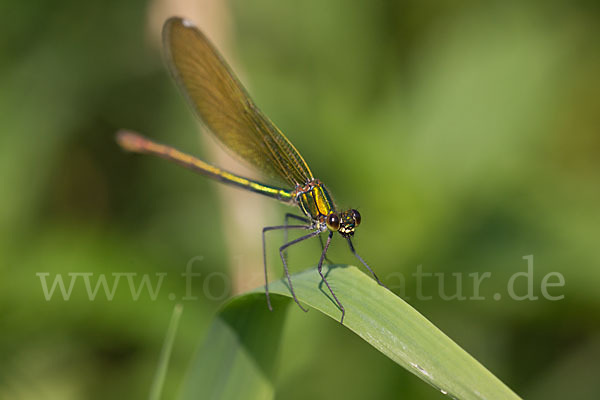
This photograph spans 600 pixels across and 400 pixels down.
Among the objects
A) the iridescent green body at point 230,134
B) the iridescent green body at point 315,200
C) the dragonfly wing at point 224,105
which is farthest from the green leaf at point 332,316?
the dragonfly wing at point 224,105

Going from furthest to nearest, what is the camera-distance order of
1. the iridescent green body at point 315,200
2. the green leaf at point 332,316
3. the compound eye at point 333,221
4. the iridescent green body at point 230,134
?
the iridescent green body at point 230,134
the iridescent green body at point 315,200
the compound eye at point 333,221
the green leaf at point 332,316

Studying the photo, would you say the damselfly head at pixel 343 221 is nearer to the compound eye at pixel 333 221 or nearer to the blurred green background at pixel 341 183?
the compound eye at pixel 333 221

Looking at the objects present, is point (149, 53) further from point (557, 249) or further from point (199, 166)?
point (557, 249)

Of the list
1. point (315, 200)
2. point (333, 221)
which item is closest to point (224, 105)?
point (315, 200)

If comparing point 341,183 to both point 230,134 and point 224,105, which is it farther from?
point 224,105

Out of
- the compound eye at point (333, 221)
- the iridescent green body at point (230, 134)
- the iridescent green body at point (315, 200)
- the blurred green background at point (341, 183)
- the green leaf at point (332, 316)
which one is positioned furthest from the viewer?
the blurred green background at point (341, 183)

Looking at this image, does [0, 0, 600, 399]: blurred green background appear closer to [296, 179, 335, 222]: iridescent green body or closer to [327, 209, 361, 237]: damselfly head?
[296, 179, 335, 222]: iridescent green body

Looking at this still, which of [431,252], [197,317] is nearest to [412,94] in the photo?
[431,252]

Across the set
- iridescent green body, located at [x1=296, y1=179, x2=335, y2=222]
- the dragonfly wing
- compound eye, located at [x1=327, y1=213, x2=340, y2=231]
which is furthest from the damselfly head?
the dragonfly wing
